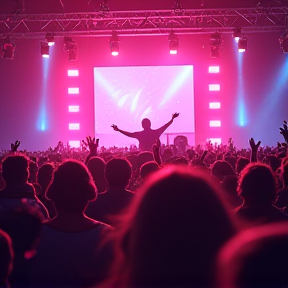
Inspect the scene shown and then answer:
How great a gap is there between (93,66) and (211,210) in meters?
16.2

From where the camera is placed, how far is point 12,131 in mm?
17031

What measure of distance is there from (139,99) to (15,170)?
43.0ft

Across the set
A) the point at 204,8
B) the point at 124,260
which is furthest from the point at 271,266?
the point at 204,8

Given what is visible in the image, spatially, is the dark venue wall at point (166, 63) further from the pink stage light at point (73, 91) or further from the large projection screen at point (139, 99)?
the large projection screen at point (139, 99)

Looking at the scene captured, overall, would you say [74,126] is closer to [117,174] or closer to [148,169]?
[148,169]

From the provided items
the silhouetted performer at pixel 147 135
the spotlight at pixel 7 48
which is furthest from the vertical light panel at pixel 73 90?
the silhouetted performer at pixel 147 135

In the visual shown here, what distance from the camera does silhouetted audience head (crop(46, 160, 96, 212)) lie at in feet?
7.16

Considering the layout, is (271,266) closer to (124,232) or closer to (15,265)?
(124,232)

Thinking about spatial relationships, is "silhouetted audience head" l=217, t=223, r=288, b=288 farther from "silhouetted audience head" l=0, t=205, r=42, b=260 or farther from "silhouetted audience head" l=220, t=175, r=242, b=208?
"silhouetted audience head" l=220, t=175, r=242, b=208

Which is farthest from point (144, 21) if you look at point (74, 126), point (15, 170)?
point (15, 170)

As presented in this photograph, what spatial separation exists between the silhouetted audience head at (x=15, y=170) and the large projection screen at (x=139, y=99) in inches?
497

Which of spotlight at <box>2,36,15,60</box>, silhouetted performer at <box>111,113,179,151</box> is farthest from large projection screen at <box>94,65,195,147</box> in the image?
silhouetted performer at <box>111,113,179,151</box>

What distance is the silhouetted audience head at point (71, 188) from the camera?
7.16 ft

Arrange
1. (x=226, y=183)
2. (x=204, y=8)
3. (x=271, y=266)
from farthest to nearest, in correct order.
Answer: (x=204, y=8) < (x=226, y=183) < (x=271, y=266)
